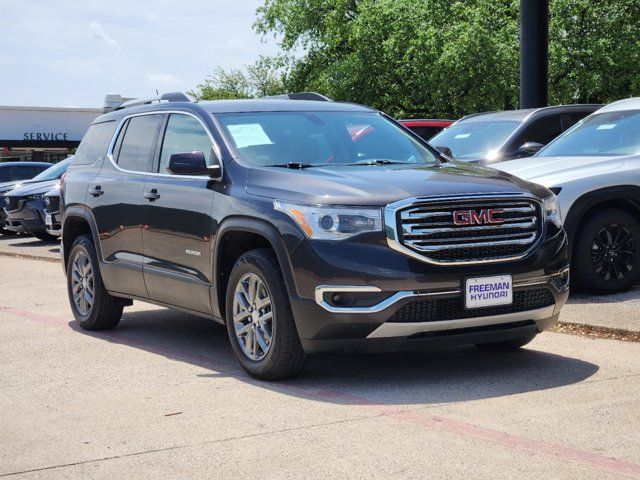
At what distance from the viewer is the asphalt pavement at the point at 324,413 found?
5.06m

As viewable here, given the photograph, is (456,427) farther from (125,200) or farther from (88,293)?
(88,293)

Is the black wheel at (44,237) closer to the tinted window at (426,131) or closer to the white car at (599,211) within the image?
the tinted window at (426,131)

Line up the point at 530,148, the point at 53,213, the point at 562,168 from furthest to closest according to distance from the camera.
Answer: the point at 53,213 → the point at 530,148 → the point at 562,168

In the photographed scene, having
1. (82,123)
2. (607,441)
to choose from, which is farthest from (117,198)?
(82,123)

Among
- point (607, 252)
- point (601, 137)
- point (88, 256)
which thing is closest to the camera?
point (88, 256)

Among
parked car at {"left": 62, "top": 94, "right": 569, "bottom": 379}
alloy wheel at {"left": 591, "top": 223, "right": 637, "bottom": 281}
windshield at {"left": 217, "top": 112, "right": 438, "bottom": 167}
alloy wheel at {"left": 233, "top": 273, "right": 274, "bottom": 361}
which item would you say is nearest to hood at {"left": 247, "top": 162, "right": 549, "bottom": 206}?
parked car at {"left": 62, "top": 94, "right": 569, "bottom": 379}

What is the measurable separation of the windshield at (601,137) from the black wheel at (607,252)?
0.84 m

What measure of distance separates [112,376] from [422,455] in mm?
2951

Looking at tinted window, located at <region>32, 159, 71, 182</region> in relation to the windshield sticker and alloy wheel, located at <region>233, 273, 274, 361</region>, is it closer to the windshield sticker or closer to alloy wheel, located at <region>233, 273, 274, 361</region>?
the windshield sticker

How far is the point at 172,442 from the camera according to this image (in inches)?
219

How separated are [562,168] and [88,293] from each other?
14.5ft

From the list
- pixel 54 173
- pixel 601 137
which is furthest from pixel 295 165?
pixel 54 173

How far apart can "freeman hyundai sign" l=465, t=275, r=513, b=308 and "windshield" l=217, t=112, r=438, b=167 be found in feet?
4.69

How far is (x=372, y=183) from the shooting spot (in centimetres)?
670
